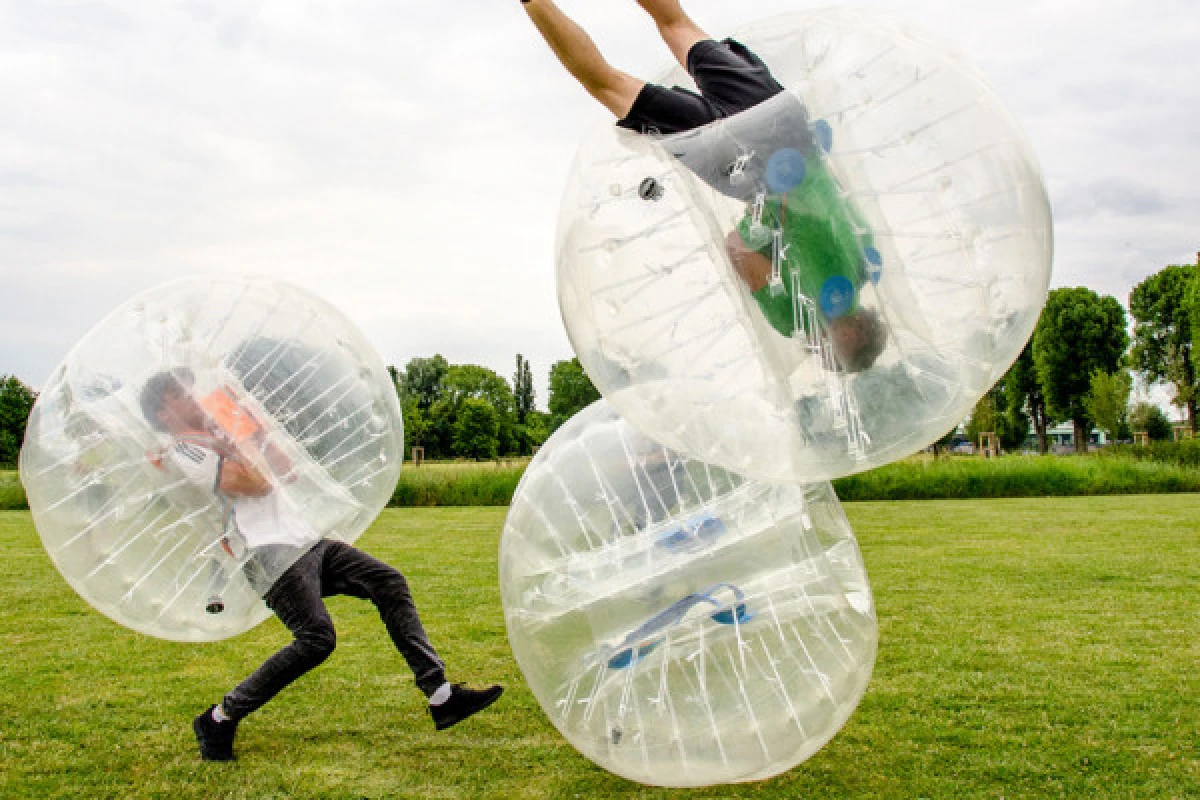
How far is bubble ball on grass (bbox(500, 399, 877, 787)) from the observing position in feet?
9.18

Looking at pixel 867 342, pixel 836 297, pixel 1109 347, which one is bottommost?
pixel 867 342

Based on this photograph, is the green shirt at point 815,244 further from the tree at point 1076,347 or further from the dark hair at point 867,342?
the tree at point 1076,347

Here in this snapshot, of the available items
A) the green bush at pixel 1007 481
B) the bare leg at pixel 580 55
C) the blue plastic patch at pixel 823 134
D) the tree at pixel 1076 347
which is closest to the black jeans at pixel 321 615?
the bare leg at pixel 580 55

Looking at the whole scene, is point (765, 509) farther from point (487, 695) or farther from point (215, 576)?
point (215, 576)

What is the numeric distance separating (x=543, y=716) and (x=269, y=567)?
131cm

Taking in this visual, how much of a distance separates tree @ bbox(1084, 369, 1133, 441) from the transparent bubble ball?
139ft

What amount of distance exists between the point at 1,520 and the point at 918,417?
52.4 feet

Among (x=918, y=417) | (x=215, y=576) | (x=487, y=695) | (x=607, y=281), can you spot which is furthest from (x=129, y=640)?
(x=918, y=417)

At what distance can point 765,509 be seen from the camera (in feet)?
9.78

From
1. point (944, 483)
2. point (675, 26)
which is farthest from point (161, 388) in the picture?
point (944, 483)

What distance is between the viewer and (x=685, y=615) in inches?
112

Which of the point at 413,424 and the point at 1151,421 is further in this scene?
the point at 413,424

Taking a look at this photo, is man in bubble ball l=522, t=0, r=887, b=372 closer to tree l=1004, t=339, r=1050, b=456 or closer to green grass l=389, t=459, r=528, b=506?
green grass l=389, t=459, r=528, b=506

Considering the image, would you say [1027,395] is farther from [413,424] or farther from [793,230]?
[793,230]
